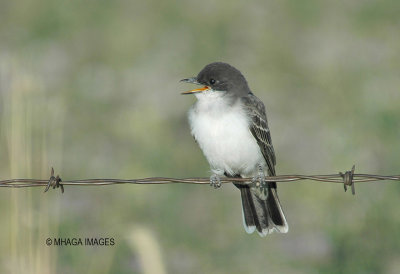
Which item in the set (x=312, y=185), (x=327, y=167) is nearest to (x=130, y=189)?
(x=312, y=185)

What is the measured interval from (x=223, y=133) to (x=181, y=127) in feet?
18.9

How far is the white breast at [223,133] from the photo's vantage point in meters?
6.87

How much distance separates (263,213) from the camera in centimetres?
751

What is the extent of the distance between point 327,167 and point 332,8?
18.9 ft

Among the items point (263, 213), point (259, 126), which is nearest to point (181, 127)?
point (263, 213)

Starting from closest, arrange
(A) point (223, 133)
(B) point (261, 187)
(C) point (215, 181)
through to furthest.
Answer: (A) point (223, 133), (C) point (215, 181), (B) point (261, 187)

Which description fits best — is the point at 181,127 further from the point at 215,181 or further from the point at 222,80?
the point at 215,181

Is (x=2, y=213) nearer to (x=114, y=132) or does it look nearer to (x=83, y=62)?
(x=114, y=132)

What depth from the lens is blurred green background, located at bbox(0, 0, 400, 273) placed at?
7793 mm

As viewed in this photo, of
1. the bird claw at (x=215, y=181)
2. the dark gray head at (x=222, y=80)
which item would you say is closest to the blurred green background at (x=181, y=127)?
the bird claw at (x=215, y=181)

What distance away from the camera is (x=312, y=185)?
1007cm

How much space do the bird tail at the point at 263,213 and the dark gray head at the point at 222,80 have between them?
97 cm

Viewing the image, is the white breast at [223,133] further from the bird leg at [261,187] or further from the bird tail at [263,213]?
the bird tail at [263,213]

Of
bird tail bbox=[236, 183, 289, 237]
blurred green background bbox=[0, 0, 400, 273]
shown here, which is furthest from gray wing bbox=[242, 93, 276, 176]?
blurred green background bbox=[0, 0, 400, 273]
